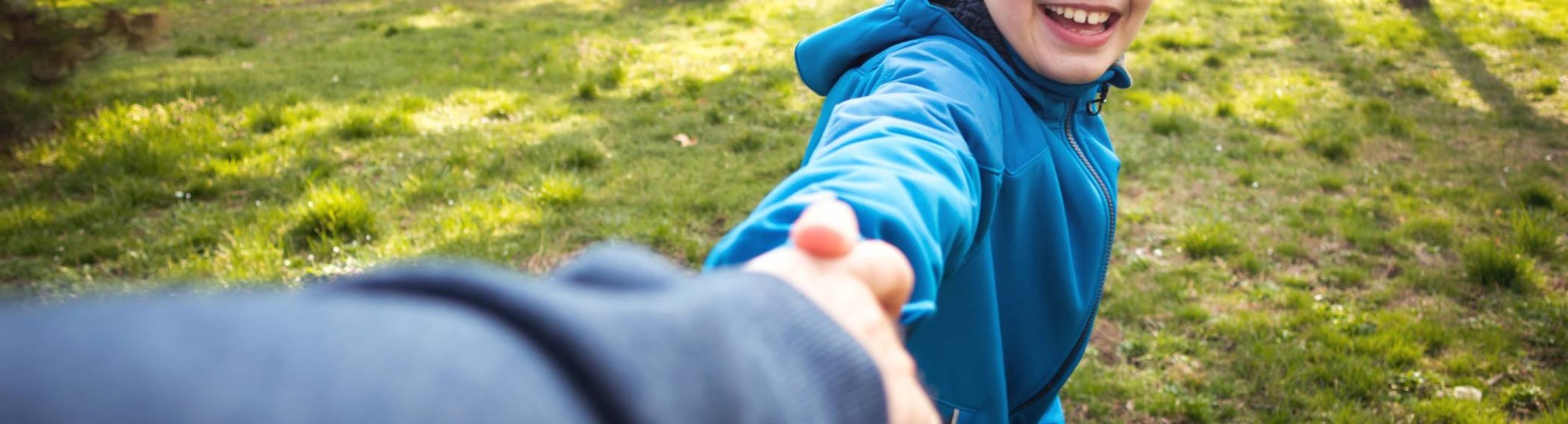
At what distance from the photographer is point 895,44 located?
6.95ft

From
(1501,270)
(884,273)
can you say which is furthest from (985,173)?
(1501,270)

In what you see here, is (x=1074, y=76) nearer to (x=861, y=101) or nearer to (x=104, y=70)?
(x=861, y=101)

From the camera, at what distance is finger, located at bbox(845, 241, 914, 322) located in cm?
85

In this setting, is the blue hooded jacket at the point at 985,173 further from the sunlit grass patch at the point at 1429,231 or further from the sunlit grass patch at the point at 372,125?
the sunlit grass patch at the point at 372,125

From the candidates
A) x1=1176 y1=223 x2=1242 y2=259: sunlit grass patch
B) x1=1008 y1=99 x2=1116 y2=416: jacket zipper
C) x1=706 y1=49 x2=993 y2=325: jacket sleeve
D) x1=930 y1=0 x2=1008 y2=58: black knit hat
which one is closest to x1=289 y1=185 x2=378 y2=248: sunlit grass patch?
x1=930 y1=0 x2=1008 y2=58: black knit hat

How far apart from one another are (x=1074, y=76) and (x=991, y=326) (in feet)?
1.93

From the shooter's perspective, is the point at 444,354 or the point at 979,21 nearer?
the point at 444,354

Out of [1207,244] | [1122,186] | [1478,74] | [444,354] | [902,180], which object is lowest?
[1478,74]

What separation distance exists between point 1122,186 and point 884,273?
5.45 metres

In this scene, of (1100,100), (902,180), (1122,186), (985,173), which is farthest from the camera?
(1122,186)

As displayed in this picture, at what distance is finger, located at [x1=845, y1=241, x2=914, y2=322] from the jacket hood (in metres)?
1.24

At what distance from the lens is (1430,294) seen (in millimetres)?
4648

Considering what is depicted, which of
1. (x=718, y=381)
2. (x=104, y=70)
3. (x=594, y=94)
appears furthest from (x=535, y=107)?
(x=718, y=381)

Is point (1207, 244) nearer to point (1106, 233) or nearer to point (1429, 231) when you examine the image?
point (1429, 231)
